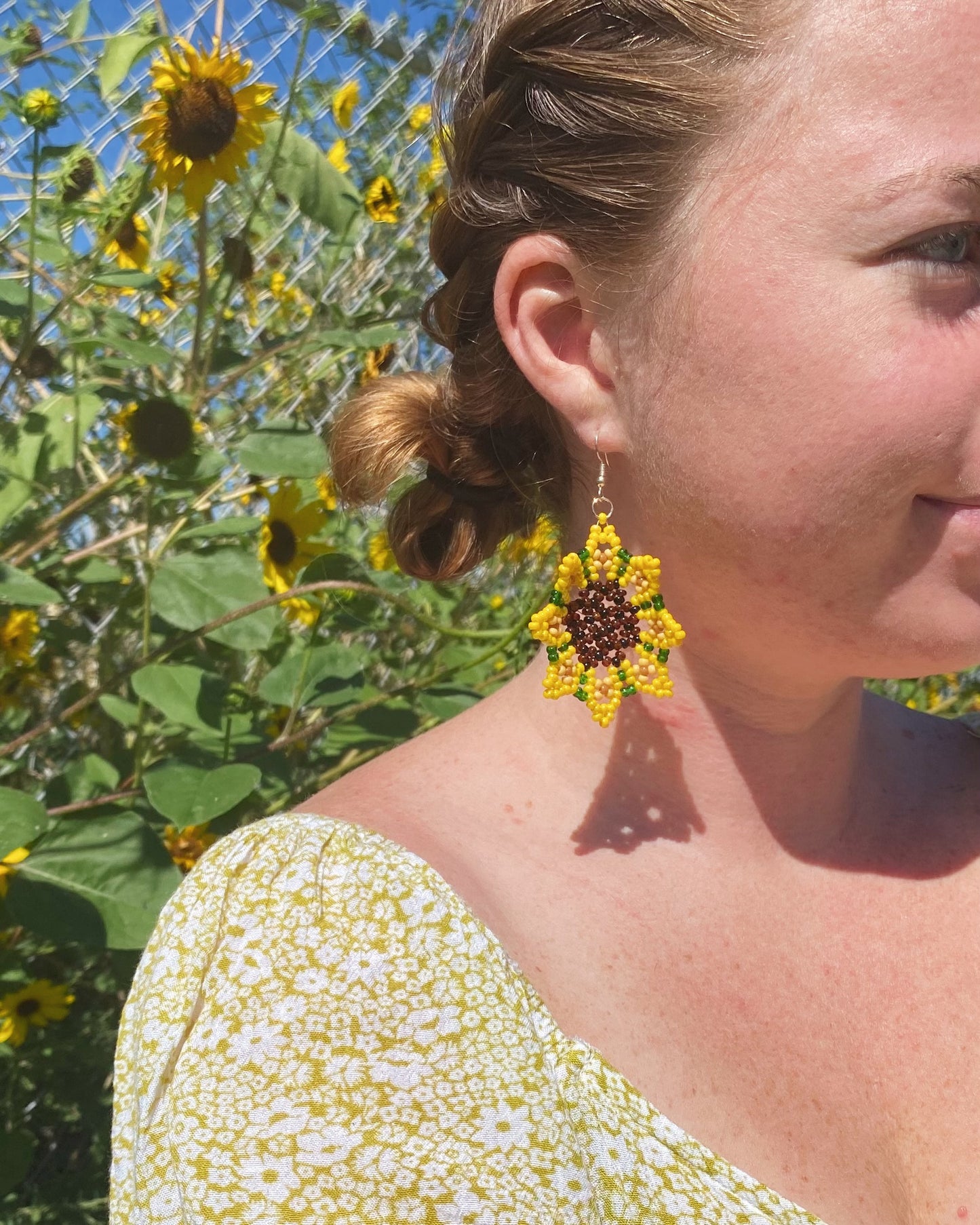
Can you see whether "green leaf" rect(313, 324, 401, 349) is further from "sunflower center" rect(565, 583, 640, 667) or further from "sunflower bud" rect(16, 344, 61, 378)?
"sunflower center" rect(565, 583, 640, 667)

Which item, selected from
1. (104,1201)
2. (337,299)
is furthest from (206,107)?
(104,1201)

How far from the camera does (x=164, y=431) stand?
171 cm

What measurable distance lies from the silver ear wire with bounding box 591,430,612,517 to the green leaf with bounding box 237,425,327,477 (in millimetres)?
542

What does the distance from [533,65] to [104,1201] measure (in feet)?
6.57

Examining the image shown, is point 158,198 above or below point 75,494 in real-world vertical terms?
above

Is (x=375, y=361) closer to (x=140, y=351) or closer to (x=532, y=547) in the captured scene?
(x=532, y=547)

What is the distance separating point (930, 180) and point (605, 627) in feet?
1.58

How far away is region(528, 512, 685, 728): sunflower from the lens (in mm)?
1178

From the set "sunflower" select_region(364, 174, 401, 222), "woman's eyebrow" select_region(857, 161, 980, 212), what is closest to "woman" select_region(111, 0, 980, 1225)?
"woman's eyebrow" select_region(857, 161, 980, 212)

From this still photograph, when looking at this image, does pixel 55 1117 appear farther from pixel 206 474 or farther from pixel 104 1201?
pixel 206 474

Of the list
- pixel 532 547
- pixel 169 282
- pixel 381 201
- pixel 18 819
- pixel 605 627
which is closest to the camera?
pixel 605 627

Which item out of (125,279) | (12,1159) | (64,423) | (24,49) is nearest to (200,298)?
(125,279)

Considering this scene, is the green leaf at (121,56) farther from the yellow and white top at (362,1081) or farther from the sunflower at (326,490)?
the yellow and white top at (362,1081)

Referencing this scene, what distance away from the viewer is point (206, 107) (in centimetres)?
163
